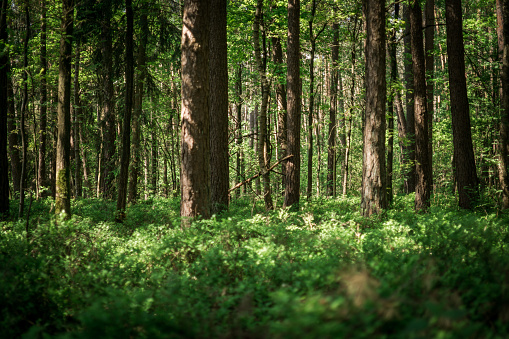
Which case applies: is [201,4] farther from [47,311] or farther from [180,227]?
[47,311]

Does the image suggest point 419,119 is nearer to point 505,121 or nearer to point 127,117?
point 505,121

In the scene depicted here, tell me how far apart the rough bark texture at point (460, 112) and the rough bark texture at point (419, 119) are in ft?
4.03

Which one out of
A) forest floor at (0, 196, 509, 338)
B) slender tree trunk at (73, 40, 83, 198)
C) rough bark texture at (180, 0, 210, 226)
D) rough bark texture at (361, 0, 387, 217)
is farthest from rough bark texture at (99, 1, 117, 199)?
rough bark texture at (361, 0, 387, 217)

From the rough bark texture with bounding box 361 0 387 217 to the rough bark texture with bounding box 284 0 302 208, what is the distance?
336cm

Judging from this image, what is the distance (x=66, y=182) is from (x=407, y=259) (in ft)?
26.6

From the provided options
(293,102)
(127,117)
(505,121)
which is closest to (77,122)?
Answer: (127,117)

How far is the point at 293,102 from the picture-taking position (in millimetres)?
12977

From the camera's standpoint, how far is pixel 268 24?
1571 centimetres

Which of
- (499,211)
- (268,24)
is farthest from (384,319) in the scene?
(268,24)

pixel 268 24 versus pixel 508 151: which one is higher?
pixel 268 24

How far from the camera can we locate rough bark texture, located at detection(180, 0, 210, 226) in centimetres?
764

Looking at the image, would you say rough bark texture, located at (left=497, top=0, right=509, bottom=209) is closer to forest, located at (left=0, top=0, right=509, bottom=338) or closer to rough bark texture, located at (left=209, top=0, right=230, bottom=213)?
forest, located at (left=0, top=0, right=509, bottom=338)

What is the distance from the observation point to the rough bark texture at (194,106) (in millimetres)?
7641

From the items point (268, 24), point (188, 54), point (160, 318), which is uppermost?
point (268, 24)
